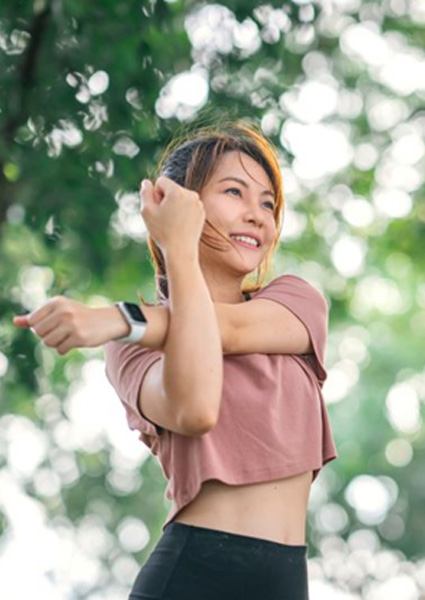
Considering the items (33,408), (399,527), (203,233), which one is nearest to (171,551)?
(203,233)

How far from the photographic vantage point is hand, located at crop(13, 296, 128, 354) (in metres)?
2.59

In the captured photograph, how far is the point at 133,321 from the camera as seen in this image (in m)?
2.66

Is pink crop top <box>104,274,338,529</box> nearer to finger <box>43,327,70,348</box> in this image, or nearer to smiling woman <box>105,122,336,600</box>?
smiling woman <box>105,122,336,600</box>

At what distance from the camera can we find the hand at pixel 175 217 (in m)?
2.74


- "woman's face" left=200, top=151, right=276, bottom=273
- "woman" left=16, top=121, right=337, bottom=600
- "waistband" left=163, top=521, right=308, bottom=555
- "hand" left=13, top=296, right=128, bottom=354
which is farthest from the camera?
"woman's face" left=200, top=151, right=276, bottom=273

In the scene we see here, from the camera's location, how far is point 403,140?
11055 mm

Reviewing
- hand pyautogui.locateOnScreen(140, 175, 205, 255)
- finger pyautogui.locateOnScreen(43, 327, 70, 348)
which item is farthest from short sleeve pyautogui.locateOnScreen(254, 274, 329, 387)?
finger pyautogui.locateOnScreen(43, 327, 70, 348)

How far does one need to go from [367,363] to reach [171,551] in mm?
12355

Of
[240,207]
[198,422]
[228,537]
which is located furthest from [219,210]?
[228,537]

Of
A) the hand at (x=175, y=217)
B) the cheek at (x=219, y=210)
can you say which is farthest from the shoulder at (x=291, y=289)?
the hand at (x=175, y=217)

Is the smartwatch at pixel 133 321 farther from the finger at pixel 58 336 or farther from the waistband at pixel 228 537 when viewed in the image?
the waistband at pixel 228 537

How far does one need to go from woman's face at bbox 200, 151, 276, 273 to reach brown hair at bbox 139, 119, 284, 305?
0.01 meters

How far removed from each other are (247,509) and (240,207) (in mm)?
542

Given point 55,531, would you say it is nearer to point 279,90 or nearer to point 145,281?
point 145,281
